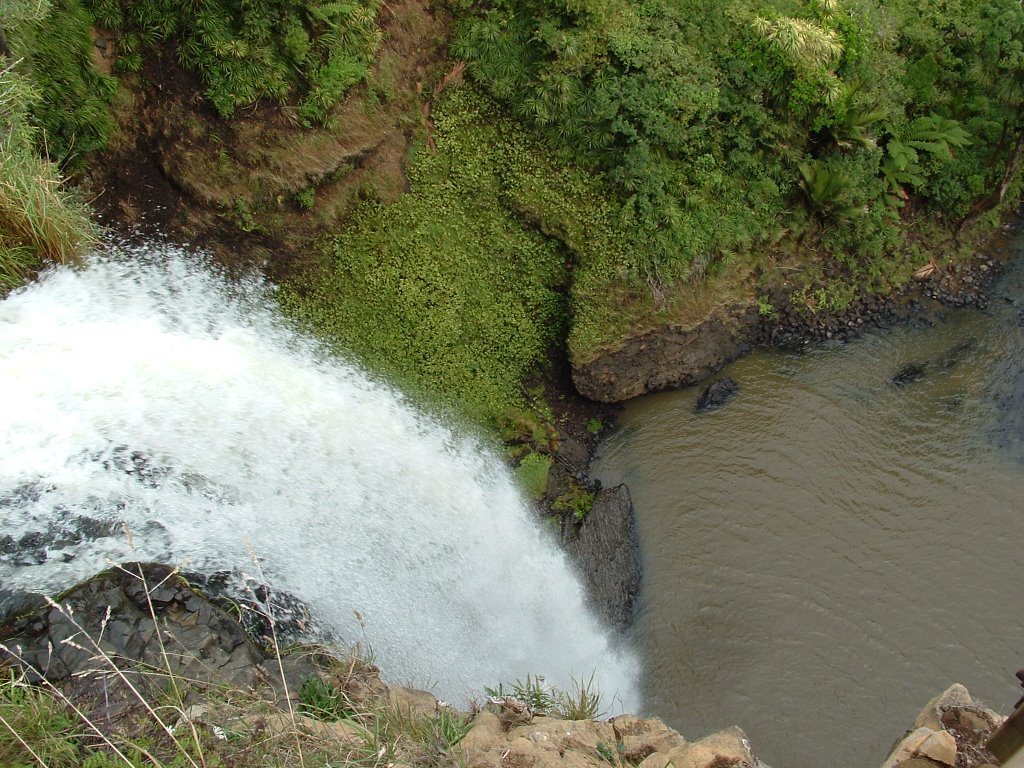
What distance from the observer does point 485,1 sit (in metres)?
10.9

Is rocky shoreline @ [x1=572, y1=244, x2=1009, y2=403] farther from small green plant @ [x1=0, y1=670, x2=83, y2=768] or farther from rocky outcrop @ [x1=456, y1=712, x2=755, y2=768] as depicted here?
small green plant @ [x1=0, y1=670, x2=83, y2=768]

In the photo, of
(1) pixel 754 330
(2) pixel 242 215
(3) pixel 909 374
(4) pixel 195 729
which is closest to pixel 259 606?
(4) pixel 195 729

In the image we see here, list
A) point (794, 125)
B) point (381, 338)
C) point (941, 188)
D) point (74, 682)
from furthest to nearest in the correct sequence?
1. point (941, 188)
2. point (794, 125)
3. point (381, 338)
4. point (74, 682)

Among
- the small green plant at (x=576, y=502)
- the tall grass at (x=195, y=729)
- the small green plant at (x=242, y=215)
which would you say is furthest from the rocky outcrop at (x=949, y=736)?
the small green plant at (x=242, y=215)

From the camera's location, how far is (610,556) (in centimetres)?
1014

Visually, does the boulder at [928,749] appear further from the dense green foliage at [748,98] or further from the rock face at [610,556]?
the dense green foliage at [748,98]

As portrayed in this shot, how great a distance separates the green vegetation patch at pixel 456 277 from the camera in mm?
10484

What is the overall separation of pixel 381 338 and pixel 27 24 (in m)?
5.63

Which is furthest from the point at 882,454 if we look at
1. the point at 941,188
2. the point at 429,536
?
the point at 429,536

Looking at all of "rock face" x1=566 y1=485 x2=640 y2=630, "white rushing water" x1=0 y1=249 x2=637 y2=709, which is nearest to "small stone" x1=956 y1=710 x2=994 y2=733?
"white rushing water" x1=0 y1=249 x2=637 y2=709

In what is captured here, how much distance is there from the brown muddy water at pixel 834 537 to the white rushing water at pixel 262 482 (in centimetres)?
132

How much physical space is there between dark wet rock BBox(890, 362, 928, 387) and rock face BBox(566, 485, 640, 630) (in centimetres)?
496

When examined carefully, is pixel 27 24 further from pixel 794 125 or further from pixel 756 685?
pixel 756 685

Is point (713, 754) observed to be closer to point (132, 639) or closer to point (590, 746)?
point (590, 746)
